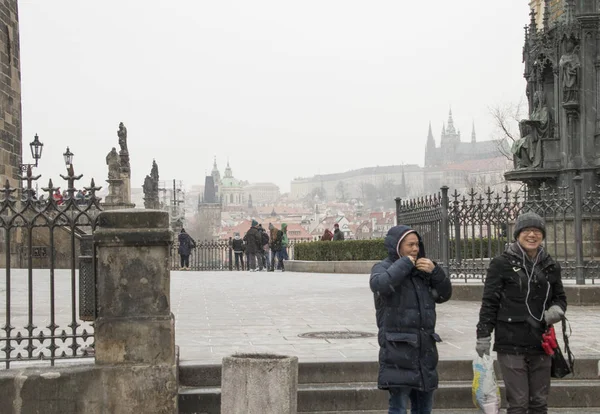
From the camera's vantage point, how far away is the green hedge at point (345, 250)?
29484 millimetres

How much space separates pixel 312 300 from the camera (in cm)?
1664

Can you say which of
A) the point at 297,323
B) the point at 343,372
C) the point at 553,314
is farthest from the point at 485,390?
the point at 297,323

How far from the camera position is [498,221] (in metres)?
15.1

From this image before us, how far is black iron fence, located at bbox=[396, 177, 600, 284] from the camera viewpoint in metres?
Answer: 14.8

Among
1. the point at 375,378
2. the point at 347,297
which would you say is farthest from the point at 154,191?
the point at 375,378

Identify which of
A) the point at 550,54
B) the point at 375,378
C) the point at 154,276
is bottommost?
the point at 375,378

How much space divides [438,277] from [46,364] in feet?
11.7

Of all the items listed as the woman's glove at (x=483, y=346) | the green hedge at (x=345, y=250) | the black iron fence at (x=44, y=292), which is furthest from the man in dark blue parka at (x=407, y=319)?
the green hedge at (x=345, y=250)

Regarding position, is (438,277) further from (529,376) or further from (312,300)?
(312,300)

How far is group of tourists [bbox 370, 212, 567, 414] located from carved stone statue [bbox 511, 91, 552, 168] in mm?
11998

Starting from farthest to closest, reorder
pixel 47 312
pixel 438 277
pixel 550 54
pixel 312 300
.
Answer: pixel 550 54 < pixel 312 300 < pixel 47 312 < pixel 438 277

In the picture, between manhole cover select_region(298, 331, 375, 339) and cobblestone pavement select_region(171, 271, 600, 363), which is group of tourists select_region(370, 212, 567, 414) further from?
manhole cover select_region(298, 331, 375, 339)

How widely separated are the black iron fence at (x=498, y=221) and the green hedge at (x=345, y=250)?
40.0ft

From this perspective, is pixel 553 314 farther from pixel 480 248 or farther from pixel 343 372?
pixel 480 248
